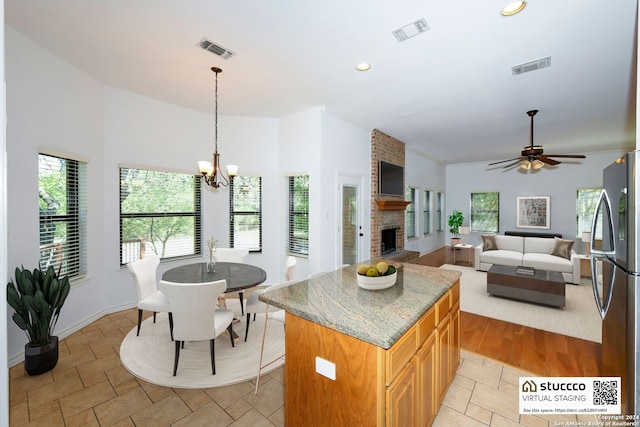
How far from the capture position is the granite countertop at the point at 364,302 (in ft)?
4.39

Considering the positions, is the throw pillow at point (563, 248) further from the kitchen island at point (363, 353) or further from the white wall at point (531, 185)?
the kitchen island at point (363, 353)

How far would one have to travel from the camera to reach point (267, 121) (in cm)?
500

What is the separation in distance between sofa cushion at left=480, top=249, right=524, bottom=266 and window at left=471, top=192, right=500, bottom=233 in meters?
3.22

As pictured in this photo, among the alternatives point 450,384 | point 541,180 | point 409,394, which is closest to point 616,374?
point 450,384

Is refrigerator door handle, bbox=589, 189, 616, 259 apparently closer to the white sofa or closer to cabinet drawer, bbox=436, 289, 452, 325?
cabinet drawer, bbox=436, 289, 452, 325

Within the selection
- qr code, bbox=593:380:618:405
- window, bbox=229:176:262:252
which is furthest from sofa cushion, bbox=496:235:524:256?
window, bbox=229:176:262:252

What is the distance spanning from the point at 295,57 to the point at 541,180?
8.83 m

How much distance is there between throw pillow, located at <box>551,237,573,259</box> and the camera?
5.62 m

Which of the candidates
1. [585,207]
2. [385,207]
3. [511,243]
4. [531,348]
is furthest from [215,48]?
[585,207]

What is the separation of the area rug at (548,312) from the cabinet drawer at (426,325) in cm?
258

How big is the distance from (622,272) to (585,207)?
8537 millimetres

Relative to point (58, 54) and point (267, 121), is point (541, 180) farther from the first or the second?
point (58, 54)

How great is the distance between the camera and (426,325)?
5.62 ft

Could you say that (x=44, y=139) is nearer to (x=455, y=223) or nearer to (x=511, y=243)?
(x=511, y=243)
